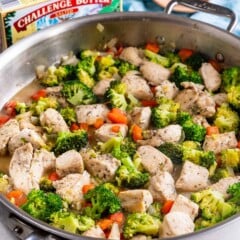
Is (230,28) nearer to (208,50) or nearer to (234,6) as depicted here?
(208,50)

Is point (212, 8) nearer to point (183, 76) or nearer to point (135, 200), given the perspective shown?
point (183, 76)

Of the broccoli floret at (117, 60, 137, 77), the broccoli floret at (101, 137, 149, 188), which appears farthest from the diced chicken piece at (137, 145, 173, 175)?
the broccoli floret at (117, 60, 137, 77)

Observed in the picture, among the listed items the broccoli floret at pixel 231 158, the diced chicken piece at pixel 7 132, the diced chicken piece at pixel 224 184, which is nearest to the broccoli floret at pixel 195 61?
the broccoli floret at pixel 231 158

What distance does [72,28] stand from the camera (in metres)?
2.50

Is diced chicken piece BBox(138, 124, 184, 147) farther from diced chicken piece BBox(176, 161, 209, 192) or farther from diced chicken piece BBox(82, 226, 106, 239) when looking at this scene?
diced chicken piece BBox(82, 226, 106, 239)

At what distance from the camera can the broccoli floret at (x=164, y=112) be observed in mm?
2242

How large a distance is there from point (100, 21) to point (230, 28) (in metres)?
0.49

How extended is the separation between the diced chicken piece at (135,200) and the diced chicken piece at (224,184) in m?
0.21

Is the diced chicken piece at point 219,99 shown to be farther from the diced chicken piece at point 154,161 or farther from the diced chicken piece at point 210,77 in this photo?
the diced chicken piece at point 154,161

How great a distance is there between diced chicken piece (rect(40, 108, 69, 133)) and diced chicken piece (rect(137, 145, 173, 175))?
292mm

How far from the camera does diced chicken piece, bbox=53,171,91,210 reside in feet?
6.44

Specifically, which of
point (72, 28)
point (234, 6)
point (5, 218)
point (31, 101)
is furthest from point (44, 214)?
point (234, 6)

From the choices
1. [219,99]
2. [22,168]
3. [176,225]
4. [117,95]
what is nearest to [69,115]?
[117,95]

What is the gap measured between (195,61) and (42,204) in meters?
0.91
